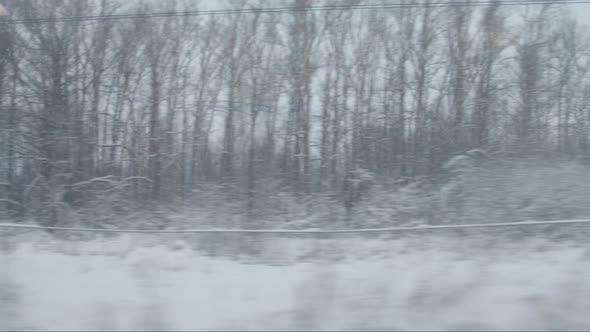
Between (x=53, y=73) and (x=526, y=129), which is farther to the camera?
(x=53, y=73)

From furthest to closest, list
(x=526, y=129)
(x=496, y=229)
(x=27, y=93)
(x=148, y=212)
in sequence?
(x=27, y=93), (x=526, y=129), (x=148, y=212), (x=496, y=229)

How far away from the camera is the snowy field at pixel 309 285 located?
15.6ft

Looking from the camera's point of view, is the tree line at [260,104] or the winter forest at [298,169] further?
the tree line at [260,104]

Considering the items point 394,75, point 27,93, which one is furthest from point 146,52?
point 394,75

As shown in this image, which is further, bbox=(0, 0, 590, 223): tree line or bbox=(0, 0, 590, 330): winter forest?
bbox=(0, 0, 590, 223): tree line

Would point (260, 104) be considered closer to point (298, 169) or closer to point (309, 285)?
point (298, 169)

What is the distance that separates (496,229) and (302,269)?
3219mm

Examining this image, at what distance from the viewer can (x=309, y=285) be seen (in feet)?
19.3

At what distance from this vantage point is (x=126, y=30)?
2283 centimetres

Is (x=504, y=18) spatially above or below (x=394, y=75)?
above

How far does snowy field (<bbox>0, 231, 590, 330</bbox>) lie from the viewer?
4.76 meters

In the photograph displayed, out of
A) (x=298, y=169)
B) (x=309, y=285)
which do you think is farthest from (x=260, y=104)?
(x=309, y=285)

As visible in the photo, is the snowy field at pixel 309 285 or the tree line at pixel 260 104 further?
the tree line at pixel 260 104

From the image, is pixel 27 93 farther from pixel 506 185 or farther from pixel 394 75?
pixel 506 185
